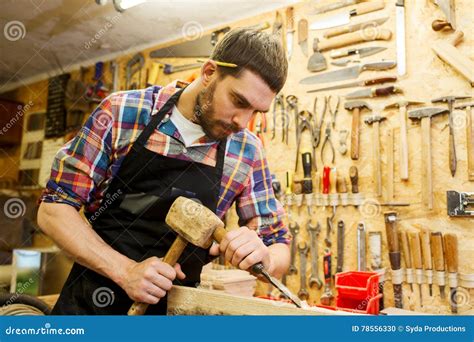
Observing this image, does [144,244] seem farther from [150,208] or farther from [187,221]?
[187,221]

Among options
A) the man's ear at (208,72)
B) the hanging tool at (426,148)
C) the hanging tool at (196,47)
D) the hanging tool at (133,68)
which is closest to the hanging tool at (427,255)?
the hanging tool at (426,148)

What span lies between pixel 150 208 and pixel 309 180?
1.46 m

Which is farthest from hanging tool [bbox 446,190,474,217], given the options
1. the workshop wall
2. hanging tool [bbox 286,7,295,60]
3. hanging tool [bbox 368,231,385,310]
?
hanging tool [bbox 286,7,295,60]

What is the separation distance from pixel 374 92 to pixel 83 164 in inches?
65.2

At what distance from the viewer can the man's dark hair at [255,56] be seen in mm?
1056

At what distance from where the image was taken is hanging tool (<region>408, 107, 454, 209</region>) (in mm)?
1959

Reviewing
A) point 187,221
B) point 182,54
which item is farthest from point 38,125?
point 187,221

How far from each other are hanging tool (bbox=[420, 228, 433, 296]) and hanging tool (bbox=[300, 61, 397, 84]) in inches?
34.1

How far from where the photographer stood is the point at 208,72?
42.8 inches

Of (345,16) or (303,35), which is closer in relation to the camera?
(345,16)

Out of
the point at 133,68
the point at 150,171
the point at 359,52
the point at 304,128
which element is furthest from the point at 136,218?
the point at 133,68

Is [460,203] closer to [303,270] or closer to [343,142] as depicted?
[343,142]

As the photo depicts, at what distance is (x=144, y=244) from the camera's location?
101 centimetres

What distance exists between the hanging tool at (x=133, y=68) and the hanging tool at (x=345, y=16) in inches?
56.2
